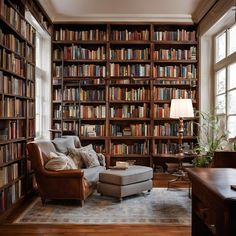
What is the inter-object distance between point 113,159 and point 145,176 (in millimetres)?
1866

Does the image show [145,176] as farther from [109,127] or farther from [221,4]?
[221,4]

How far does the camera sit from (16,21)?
13.2 feet

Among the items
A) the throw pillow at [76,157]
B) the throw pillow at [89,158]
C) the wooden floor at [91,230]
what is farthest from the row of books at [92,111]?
the wooden floor at [91,230]

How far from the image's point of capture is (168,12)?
5.86 meters

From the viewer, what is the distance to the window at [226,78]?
5090 mm

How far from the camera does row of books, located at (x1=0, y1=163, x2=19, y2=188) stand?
3518 mm

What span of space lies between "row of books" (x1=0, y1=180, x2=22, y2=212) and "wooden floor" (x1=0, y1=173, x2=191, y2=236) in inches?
10.1

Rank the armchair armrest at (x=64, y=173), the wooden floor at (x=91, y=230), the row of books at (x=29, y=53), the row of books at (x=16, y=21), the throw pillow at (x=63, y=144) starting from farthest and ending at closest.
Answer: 1. the throw pillow at (x=63, y=144)
2. the row of books at (x=29, y=53)
3. the armchair armrest at (x=64, y=173)
4. the row of books at (x=16, y=21)
5. the wooden floor at (x=91, y=230)

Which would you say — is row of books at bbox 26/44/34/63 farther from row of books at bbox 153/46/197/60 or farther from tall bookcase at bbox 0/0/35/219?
row of books at bbox 153/46/197/60

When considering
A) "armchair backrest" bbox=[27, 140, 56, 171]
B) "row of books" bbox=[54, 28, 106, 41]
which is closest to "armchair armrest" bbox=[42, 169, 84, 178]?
"armchair backrest" bbox=[27, 140, 56, 171]

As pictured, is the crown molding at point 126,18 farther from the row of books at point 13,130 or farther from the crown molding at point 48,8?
the row of books at point 13,130

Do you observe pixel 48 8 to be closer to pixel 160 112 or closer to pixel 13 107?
Answer: pixel 13 107

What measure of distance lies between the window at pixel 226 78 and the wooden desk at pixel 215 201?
305 cm

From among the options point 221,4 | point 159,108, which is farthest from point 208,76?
point 221,4
